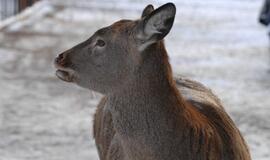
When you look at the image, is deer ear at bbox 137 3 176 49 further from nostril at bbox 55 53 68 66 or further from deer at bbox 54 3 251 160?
nostril at bbox 55 53 68 66

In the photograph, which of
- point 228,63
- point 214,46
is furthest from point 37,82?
point 214,46

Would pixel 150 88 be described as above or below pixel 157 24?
below

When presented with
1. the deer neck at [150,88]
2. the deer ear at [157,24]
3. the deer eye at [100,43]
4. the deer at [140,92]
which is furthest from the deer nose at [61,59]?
the deer ear at [157,24]

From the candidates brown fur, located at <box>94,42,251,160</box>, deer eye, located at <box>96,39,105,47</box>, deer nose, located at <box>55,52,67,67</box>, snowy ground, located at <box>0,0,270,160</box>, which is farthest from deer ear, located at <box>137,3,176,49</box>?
snowy ground, located at <box>0,0,270,160</box>

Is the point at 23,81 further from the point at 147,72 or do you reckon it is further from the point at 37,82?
the point at 147,72

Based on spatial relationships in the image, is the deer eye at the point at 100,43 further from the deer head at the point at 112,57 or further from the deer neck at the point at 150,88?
the deer neck at the point at 150,88

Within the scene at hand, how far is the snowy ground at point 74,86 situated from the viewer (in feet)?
24.1

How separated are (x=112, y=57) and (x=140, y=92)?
0.24 meters

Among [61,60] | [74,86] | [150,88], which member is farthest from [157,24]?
[74,86]

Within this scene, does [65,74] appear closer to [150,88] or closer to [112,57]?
[112,57]

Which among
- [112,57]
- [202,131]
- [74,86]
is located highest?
[112,57]

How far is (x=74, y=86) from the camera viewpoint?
962cm

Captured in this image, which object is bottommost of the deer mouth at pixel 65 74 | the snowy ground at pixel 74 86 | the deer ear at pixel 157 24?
the snowy ground at pixel 74 86

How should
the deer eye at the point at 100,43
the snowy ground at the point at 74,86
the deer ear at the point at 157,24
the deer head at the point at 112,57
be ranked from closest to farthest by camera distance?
1. the deer ear at the point at 157,24
2. the deer head at the point at 112,57
3. the deer eye at the point at 100,43
4. the snowy ground at the point at 74,86
